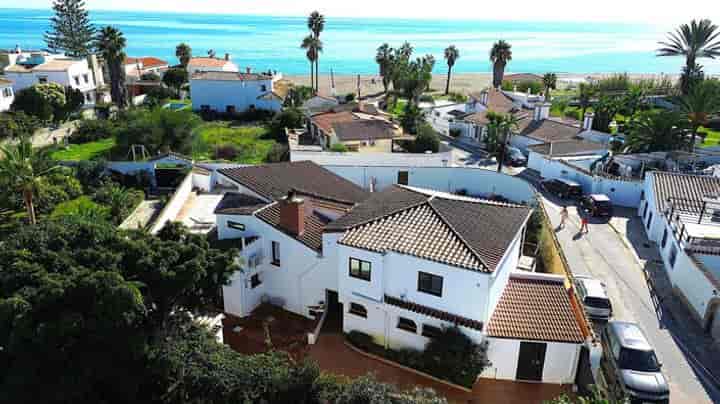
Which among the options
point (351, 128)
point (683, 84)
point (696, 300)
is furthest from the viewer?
point (683, 84)

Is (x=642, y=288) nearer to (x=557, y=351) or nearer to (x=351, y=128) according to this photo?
(x=557, y=351)

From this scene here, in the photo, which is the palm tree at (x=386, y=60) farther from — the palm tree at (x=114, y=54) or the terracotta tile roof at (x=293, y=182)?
the terracotta tile roof at (x=293, y=182)

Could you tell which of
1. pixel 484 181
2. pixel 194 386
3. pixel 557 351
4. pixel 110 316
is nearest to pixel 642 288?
pixel 557 351

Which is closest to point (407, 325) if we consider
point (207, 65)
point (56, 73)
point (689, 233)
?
point (689, 233)

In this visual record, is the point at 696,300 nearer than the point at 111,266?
No

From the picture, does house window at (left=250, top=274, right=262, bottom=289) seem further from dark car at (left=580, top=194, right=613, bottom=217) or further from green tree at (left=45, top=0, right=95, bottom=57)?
green tree at (left=45, top=0, right=95, bottom=57)

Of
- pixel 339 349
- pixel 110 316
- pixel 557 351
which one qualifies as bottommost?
pixel 339 349

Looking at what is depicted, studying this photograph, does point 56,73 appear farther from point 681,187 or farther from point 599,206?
point 681,187

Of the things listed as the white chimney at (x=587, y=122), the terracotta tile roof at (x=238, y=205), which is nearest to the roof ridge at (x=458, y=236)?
the terracotta tile roof at (x=238, y=205)
